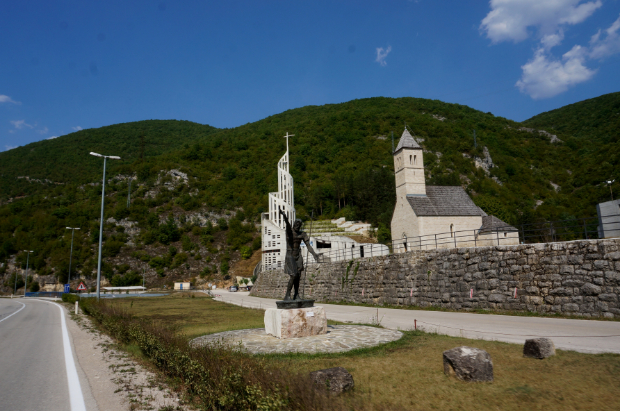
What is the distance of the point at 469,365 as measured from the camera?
542 centimetres

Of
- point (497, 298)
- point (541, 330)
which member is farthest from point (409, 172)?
point (541, 330)

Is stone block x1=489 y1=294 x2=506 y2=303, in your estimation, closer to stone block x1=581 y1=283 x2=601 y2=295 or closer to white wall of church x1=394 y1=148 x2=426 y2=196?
stone block x1=581 y1=283 x2=601 y2=295

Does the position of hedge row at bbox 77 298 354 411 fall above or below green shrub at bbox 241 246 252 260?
below

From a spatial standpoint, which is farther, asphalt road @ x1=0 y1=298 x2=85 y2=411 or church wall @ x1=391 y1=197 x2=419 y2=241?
church wall @ x1=391 y1=197 x2=419 y2=241

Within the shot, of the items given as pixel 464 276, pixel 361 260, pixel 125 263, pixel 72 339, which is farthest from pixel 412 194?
pixel 125 263

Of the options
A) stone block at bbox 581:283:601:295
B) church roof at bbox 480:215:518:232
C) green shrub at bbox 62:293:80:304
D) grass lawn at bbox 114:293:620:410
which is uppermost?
church roof at bbox 480:215:518:232

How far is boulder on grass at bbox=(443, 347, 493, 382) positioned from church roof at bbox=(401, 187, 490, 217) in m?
32.0

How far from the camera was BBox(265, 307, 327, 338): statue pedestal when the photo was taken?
976 centimetres

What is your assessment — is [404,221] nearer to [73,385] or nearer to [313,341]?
[313,341]

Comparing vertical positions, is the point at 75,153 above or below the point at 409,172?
above

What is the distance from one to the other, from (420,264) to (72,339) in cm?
1656

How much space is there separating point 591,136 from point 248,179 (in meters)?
84.5

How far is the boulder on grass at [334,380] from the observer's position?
477 centimetres

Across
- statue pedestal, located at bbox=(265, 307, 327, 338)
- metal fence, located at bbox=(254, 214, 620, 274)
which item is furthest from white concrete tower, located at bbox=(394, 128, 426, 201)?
statue pedestal, located at bbox=(265, 307, 327, 338)
